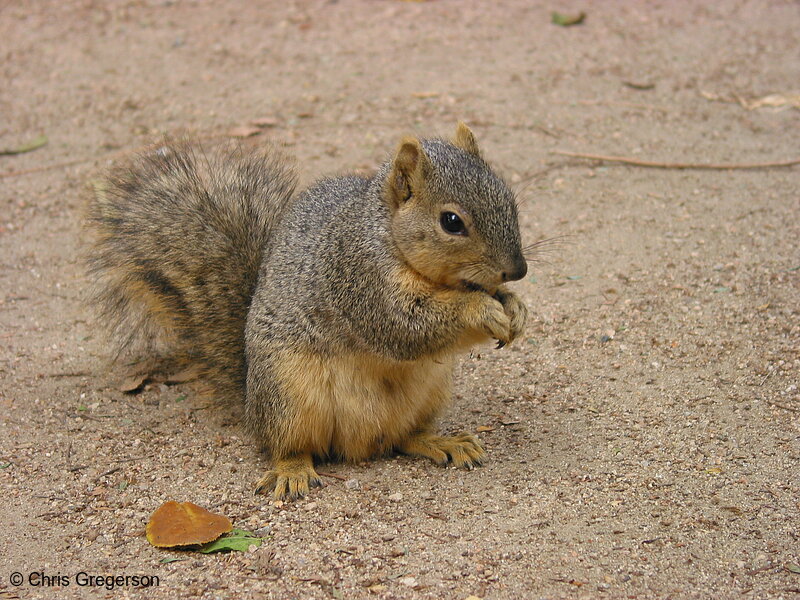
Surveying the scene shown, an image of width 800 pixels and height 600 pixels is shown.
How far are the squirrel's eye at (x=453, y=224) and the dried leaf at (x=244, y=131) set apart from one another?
10.2 ft

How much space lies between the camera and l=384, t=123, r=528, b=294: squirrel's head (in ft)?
9.21

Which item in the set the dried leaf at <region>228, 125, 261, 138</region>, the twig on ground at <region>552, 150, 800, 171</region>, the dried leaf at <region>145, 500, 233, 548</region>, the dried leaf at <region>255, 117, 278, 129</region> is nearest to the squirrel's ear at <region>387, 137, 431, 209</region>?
the dried leaf at <region>145, 500, 233, 548</region>

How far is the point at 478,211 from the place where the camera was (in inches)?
111

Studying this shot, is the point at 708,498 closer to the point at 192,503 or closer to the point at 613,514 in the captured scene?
the point at 613,514

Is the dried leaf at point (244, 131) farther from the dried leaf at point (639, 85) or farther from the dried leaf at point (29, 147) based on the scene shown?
the dried leaf at point (639, 85)

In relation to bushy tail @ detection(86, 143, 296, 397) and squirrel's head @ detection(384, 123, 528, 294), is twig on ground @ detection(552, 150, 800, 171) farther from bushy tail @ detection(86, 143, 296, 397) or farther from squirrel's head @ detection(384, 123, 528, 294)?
squirrel's head @ detection(384, 123, 528, 294)

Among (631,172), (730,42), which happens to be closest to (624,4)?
(730,42)

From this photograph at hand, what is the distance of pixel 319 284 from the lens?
3.17 meters

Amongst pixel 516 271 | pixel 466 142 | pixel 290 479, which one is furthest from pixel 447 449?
pixel 466 142

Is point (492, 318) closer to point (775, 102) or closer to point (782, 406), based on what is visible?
point (782, 406)

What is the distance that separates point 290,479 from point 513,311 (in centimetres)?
98

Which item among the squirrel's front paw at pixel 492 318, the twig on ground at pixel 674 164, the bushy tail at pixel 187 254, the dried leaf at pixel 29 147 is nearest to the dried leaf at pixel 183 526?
the bushy tail at pixel 187 254

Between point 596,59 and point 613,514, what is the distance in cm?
461

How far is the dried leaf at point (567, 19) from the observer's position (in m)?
7.17
